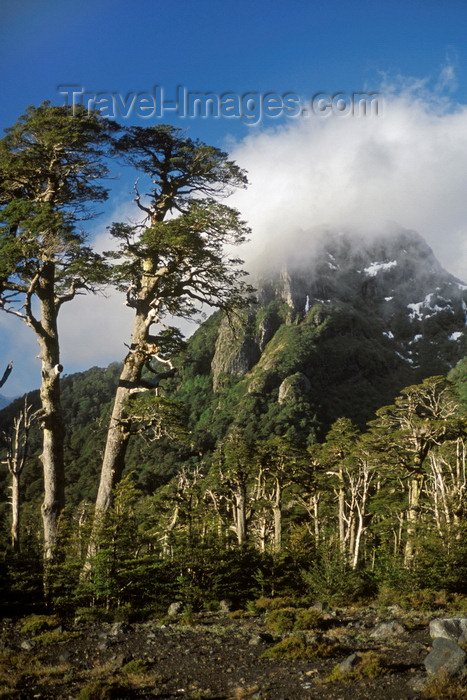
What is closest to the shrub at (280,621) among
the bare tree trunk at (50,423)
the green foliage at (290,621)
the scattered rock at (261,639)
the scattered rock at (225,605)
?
the green foliage at (290,621)

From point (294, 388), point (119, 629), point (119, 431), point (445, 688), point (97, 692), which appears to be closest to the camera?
point (445, 688)

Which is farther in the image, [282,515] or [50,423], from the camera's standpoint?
[282,515]

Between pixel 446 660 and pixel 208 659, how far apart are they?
4.02 metres

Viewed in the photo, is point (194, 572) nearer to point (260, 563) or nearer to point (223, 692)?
point (260, 563)

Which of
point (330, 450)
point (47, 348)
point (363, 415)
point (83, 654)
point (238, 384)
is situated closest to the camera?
point (83, 654)

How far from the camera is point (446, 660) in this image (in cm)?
690

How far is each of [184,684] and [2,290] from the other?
11.7 meters

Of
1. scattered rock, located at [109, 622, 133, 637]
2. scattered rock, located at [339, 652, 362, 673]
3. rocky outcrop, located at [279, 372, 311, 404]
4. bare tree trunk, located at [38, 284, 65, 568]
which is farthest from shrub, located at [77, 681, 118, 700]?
rocky outcrop, located at [279, 372, 311, 404]

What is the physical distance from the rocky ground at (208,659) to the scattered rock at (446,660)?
0.77 ft

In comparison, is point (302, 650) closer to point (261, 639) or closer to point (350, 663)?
point (350, 663)

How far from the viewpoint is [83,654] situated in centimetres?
894

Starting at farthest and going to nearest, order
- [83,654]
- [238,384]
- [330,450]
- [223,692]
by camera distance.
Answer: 1. [238,384]
2. [330,450]
3. [83,654]
4. [223,692]

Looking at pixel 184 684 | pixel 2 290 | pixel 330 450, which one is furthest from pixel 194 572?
pixel 330 450

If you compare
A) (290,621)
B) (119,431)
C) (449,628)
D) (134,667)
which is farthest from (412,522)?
(134,667)
